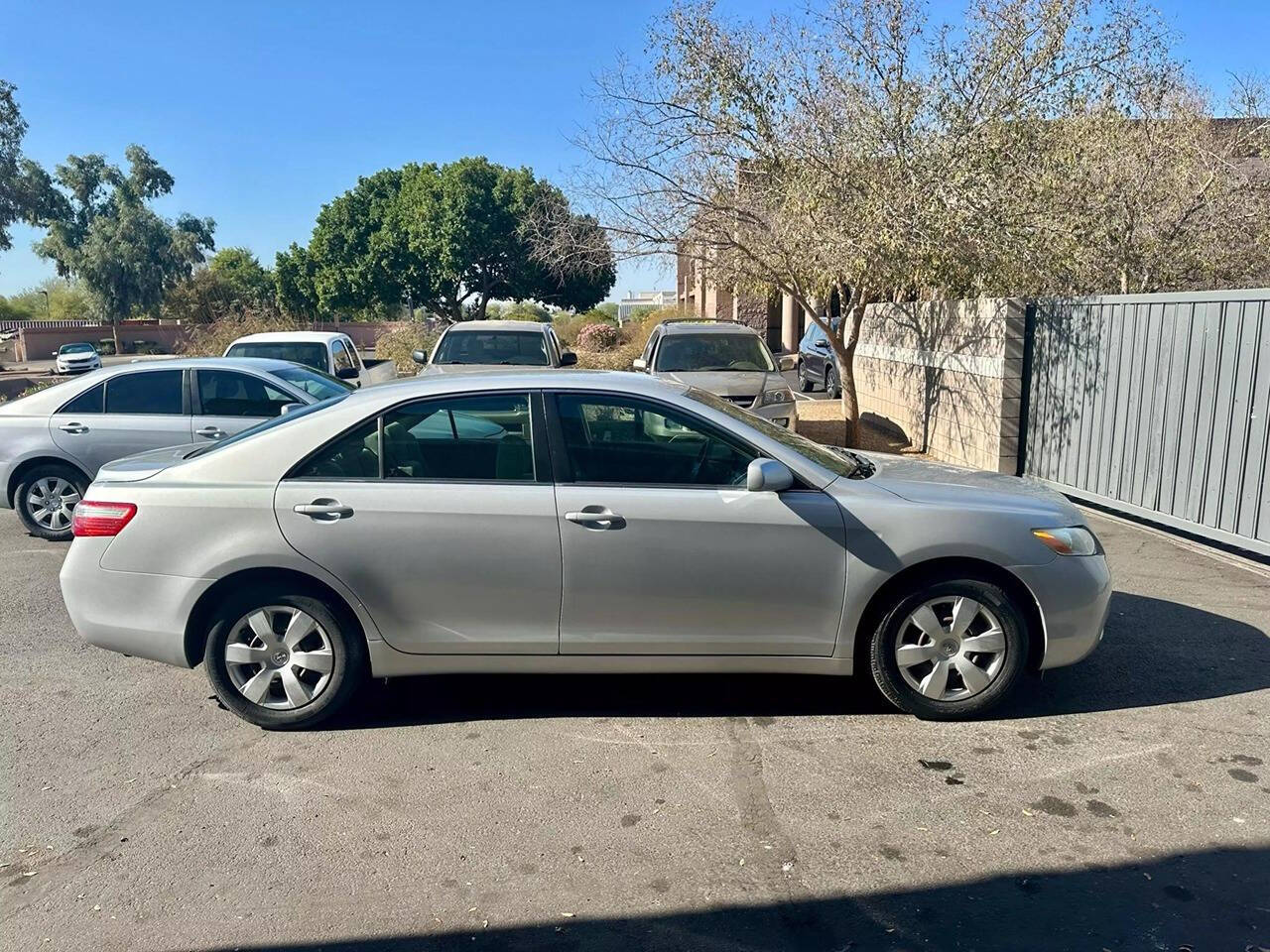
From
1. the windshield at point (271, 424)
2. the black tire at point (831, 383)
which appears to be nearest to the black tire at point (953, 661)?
the windshield at point (271, 424)

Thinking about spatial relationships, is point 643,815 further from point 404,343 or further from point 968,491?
point 404,343

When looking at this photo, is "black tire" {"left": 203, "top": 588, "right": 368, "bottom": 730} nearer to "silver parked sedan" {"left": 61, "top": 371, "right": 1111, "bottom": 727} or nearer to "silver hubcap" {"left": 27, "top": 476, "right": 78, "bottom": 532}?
"silver parked sedan" {"left": 61, "top": 371, "right": 1111, "bottom": 727}

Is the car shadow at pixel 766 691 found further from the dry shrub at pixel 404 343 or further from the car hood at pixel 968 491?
the dry shrub at pixel 404 343

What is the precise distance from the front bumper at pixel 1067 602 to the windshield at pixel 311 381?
678 centimetres

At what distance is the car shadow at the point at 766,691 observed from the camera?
472 centimetres

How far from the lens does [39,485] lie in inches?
326

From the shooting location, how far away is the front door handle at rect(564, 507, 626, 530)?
4309 millimetres

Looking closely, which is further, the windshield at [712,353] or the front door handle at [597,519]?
the windshield at [712,353]

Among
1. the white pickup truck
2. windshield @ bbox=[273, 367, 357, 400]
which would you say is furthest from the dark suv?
windshield @ bbox=[273, 367, 357, 400]

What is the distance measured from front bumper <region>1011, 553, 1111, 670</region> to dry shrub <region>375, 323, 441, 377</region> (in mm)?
21256

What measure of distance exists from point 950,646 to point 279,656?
→ 10.0 ft

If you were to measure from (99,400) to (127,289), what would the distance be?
5677 centimetres

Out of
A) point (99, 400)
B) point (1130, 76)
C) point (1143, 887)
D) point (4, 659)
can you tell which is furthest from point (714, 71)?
point (1143, 887)

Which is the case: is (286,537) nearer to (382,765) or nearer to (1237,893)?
(382,765)
